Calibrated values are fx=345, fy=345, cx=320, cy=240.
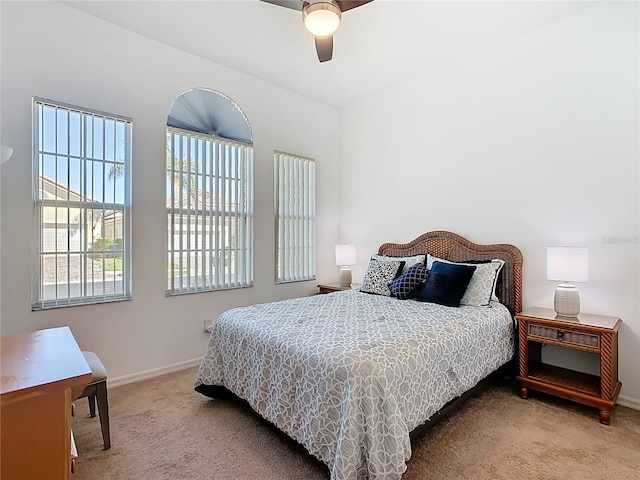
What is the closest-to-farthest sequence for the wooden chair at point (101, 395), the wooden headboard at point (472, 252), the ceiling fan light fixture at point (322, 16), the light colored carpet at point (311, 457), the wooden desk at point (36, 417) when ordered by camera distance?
the wooden desk at point (36, 417)
the light colored carpet at point (311, 457)
the wooden chair at point (101, 395)
the ceiling fan light fixture at point (322, 16)
the wooden headboard at point (472, 252)

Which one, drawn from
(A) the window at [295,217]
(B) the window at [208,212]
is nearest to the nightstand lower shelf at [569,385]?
(A) the window at [295,217]

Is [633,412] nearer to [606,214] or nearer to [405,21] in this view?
[606,214]

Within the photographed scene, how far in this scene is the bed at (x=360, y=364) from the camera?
5.31 feet

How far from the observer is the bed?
5.31ft

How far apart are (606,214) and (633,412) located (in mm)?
1495

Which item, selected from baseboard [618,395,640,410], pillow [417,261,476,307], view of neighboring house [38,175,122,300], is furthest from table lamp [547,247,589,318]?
view of neighboring house [38,175,122,300]

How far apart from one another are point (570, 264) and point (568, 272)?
63 millimetres

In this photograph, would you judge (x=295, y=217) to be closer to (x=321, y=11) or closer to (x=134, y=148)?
(x=134, y=148)

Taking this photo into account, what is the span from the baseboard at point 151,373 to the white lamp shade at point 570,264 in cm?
336

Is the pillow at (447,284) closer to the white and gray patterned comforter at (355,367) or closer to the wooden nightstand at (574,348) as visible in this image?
the white and gray patterned comforter at (355,367)

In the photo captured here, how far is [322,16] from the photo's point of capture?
2.17 metres

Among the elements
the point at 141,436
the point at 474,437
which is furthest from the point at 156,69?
the point at 474,437

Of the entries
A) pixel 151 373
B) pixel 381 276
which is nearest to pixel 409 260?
pixel 381 276

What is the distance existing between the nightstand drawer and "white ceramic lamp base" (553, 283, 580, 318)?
19 centimetres
